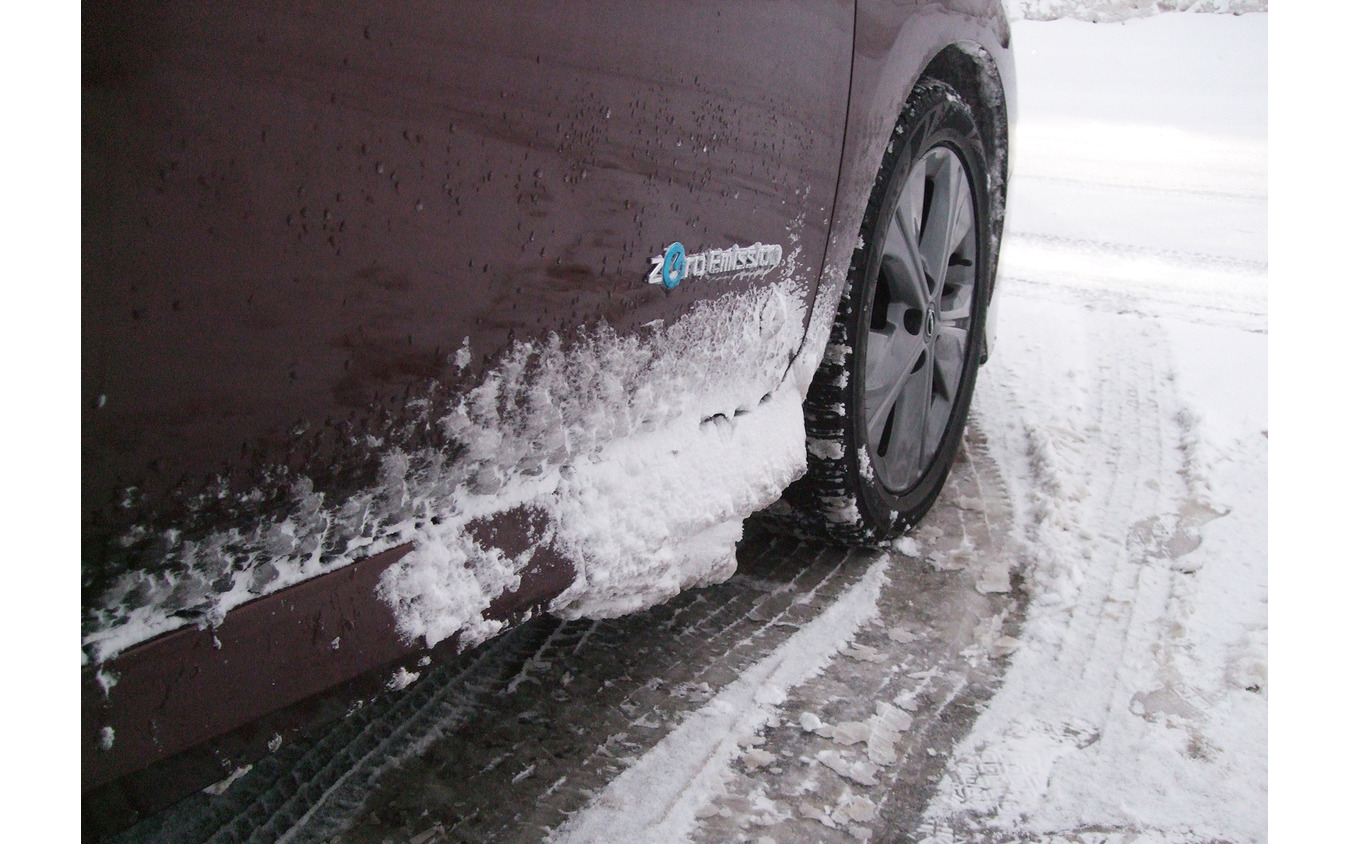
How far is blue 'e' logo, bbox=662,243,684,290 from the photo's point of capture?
134cm

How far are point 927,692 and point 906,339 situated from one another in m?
0.79

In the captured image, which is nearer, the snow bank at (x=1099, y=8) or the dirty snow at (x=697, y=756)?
the dirty snow at (x=697, y=756)

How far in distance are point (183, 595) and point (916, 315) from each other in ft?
5.51

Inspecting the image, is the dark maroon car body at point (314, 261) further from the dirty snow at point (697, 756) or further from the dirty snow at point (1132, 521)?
the dirty snow at point (1132, 521)

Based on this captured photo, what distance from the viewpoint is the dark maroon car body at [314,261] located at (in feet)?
2.57

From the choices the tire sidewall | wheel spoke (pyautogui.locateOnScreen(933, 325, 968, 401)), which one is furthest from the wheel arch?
wheel spoke (pyautogui.locateOnScreen(933, 325, 968, 401))

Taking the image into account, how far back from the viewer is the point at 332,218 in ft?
2.97

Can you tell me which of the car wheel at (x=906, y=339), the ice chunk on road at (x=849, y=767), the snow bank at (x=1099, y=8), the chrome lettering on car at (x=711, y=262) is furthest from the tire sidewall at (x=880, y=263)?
the snow bank at (x=1099, y=8)

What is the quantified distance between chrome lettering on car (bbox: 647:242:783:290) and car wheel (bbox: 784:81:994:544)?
410 mm

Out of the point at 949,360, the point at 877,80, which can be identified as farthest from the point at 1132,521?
the point at 877,80

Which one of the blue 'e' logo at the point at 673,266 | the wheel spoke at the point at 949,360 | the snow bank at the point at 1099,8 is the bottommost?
the wheel spoke at the point at 949,360

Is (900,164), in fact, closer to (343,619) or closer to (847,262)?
(847,262)

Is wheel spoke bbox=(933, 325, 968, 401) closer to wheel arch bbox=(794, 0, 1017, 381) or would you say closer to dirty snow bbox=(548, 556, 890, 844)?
wheel arch bbox=(794, 0, 1017, 381)

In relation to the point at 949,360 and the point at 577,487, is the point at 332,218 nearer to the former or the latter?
the point at 577,487
